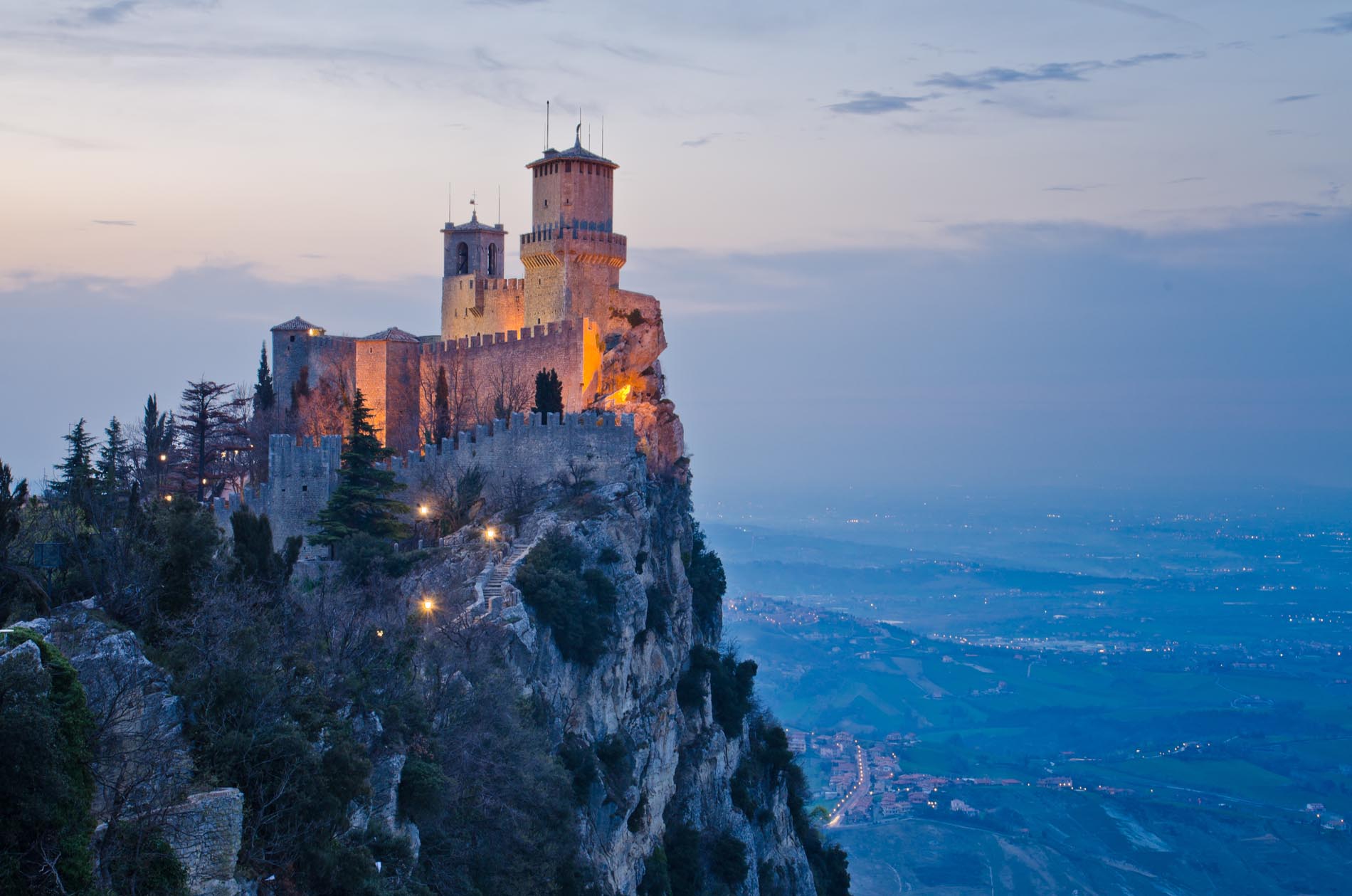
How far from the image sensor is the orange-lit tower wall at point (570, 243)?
5084cm

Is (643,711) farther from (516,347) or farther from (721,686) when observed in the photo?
(516,347)

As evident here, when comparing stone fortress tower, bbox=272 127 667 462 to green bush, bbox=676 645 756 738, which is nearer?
green bush, bbox=676 645 756 738

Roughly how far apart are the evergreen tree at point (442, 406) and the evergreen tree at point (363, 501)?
703 cm

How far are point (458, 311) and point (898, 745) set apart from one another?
61.4m

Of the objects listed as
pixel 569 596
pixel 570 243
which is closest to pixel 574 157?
pixel 570 243

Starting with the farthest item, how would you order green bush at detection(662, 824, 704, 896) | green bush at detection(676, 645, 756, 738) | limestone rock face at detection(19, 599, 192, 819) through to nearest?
1. green bush at detection(676, 645, 756, 738)
2. green bush at detection(662, 824, 704, 896)
3. limestone rock face at detection(19, 599, 192, 819)

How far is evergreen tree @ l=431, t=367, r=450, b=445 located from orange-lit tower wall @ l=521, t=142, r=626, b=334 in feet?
13.9

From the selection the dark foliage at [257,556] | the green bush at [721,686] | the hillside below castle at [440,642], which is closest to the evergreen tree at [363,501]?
the hillside below castle at [440,642]

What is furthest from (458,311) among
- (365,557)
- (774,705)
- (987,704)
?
(987,704)

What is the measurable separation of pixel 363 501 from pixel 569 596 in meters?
8.07

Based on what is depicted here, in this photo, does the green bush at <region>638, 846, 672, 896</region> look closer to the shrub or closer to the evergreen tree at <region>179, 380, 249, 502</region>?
the shrub

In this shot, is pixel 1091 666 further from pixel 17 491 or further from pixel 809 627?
pixel 17 491

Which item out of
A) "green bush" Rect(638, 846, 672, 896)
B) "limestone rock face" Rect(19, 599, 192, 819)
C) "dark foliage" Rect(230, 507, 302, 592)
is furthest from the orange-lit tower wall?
"limestone rock face" Rect(19, 599, 192, 819)

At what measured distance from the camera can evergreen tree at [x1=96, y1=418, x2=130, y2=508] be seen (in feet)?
133
